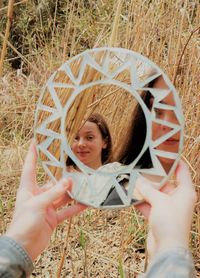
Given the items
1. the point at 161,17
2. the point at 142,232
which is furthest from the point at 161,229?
the point at 142,232

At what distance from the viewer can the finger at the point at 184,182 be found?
636mm

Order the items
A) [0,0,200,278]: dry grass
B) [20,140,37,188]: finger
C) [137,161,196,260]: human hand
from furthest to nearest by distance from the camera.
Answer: [0,0,200,278]: dry grass < [20,140,37,188]: finger < [137,161,196,260]: human hand

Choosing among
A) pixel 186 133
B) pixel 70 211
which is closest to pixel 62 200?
pixel 70 211

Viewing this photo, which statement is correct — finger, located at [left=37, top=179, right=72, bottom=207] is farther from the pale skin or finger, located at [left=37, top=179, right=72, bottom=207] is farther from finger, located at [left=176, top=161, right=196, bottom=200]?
finger, located at [left=176, top=161, right=196, bottom=200]

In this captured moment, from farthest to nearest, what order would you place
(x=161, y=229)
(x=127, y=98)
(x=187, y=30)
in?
(x=187, y=30) < (x=127, y=98) < (x=161, y=229)

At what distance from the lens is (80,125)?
0.78m

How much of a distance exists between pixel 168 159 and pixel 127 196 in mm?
81

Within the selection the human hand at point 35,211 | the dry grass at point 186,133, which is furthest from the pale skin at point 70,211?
the dry grass at point 186,133

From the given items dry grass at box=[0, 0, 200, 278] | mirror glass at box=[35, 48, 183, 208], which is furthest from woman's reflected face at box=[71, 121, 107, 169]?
dry grass at box=[0, 0, 200, 278]

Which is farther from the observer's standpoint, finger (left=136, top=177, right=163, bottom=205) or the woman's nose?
the woman's nose

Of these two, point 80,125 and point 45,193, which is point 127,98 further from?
point 45,193

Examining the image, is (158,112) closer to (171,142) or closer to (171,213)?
(171,142)

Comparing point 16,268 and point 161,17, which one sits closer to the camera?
point 16,268

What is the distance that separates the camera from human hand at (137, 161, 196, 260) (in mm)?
586
